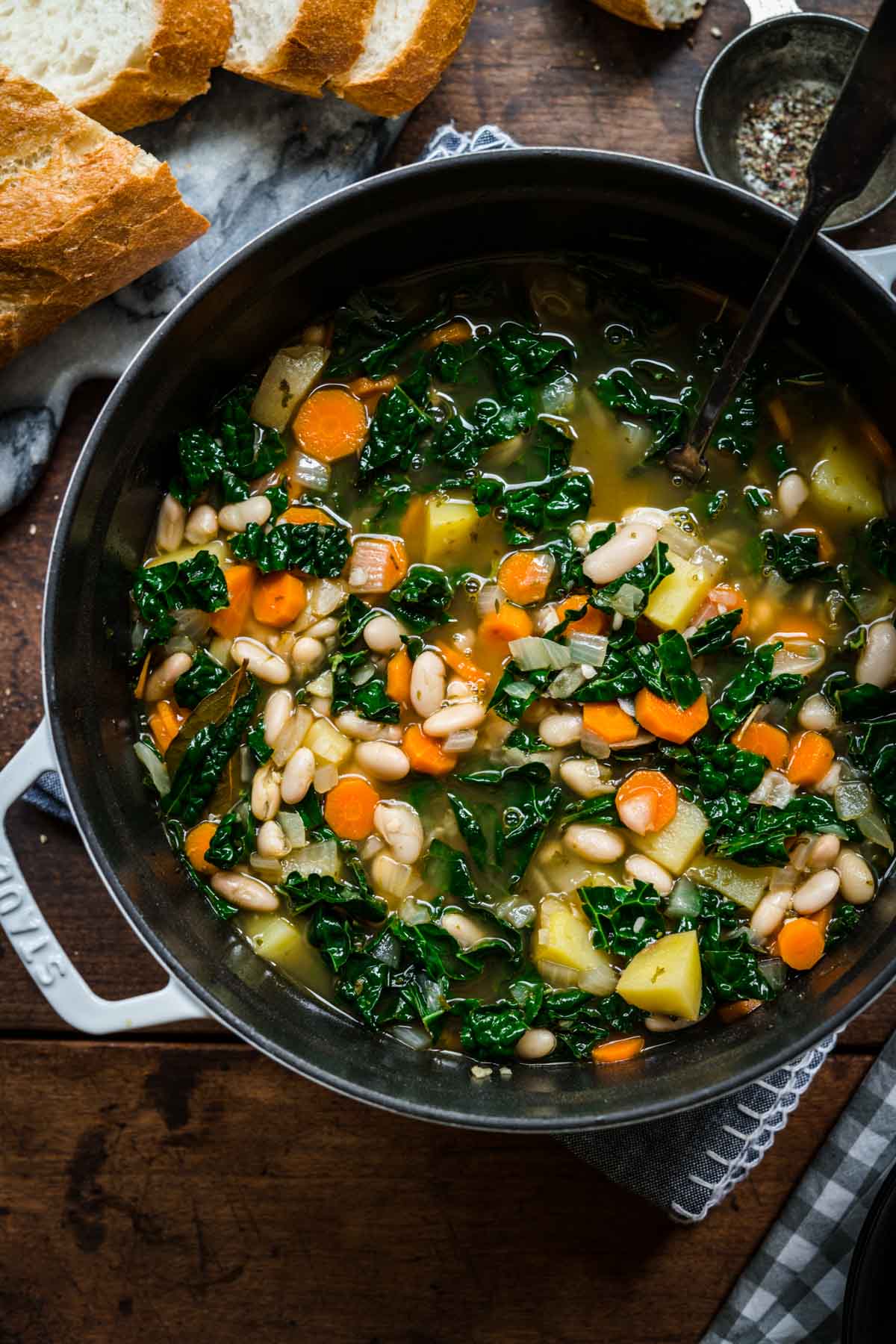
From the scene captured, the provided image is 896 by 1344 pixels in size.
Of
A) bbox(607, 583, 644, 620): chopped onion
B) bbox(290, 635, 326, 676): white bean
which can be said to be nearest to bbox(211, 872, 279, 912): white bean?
bbox(290, 635, 326, 676): white bean

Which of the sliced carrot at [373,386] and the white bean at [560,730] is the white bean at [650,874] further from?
the sliced carrot at [373,386]

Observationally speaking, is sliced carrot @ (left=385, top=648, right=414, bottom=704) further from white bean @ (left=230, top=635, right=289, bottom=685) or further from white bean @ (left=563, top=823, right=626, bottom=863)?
white bean @ (left=563, top=823, right=626, bottom=863)

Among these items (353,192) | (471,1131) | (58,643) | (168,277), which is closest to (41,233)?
(168,277)

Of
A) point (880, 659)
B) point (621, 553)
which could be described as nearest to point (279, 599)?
point (621, 553)

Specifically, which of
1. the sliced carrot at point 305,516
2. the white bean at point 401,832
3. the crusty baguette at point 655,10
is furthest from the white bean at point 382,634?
the crusty baguette at point 655,10

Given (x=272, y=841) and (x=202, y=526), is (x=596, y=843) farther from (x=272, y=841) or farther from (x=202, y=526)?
(x=202, y=526)

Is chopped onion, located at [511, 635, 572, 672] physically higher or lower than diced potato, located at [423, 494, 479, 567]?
lower
